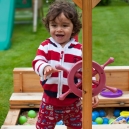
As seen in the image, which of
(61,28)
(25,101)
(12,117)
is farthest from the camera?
(25,101)

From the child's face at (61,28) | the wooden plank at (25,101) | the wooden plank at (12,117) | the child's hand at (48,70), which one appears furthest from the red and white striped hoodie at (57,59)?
the wooden plank at (25,101)

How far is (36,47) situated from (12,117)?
2.95 m

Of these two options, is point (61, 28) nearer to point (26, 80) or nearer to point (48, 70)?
point (48, 70)

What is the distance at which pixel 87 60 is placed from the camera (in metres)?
1.54

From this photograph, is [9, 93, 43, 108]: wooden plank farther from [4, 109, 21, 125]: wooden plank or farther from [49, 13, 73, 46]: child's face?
[49, 13, 73, 46]: child's face

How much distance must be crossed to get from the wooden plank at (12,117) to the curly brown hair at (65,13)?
1.21 m

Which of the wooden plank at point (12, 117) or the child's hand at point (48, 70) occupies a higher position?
the child's hand at point (48, 70)

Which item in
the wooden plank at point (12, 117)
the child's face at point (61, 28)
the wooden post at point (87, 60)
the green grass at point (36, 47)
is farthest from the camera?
the green grass at point (36, 47)

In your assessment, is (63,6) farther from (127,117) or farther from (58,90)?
(127,117)

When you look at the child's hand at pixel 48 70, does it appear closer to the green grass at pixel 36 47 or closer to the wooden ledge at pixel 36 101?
the green grass at pixel 36 47

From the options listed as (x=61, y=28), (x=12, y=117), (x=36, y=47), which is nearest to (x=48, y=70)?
(x=61, y=28)

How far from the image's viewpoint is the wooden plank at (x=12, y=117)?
2.90 metres

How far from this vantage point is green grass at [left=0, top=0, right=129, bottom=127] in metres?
4.04

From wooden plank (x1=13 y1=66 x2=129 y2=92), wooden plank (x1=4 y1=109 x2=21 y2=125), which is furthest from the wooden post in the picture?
wooden plank (x1=13 y1=66 x2=129 y2=92)
